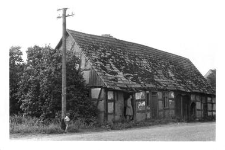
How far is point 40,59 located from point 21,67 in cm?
111

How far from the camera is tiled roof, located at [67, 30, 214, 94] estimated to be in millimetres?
21016

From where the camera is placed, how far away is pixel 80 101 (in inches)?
767

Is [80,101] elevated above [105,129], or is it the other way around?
[80,101]

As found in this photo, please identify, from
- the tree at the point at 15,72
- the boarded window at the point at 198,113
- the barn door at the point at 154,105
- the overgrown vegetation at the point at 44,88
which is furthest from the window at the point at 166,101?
the tree at the point at 15,72

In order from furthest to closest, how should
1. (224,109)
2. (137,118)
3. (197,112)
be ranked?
(197,112), (137,118), (224,109)

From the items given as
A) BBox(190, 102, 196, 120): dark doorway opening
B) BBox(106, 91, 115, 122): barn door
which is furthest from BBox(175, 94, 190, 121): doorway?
BBox(106, 91, 115, 122): barn door

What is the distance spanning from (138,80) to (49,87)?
6.02 m

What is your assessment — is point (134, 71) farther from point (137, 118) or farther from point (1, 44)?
point (1, 44)

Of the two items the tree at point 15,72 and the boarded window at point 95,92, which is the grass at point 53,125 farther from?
the boarded window at point 95,92

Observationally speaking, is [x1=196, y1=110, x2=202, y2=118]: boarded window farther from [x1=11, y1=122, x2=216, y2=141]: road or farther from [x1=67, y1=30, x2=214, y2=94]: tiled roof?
[x1=11, y1=122, x2=216, y2=141]: road

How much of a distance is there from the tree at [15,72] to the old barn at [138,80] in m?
2.98

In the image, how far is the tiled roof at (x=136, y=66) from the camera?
68.9 feet

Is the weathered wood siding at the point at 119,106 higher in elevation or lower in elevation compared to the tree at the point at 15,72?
lower

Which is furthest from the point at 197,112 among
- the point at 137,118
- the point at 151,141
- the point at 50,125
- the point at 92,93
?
the point at 151,141
